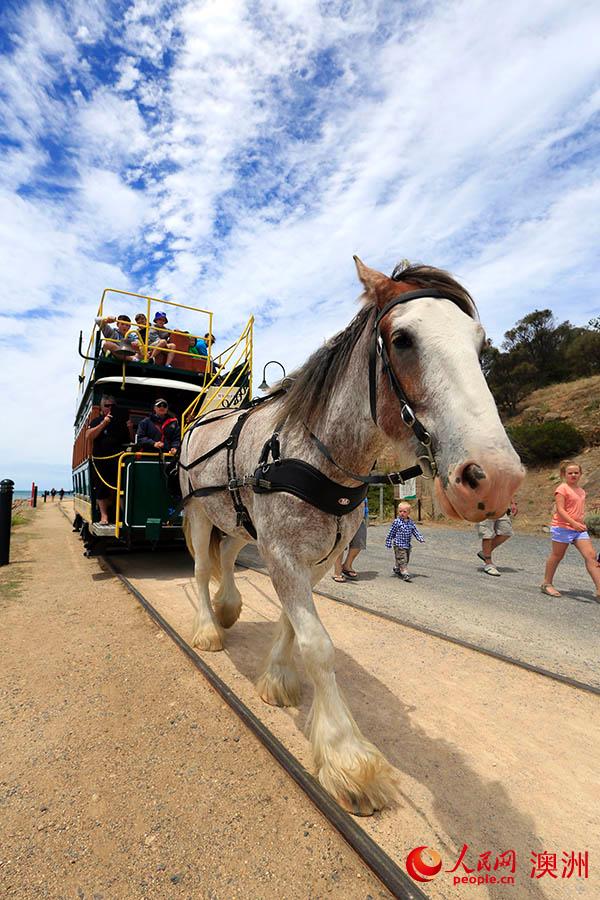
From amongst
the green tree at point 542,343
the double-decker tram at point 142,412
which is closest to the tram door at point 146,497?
the double-decker tram at point 142,412

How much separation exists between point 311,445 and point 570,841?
1984 millimetres

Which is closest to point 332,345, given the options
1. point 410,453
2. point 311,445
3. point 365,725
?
point 311,445

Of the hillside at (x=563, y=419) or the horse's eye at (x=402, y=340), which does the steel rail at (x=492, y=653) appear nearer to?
the horse's eye at (x=402, y=340)

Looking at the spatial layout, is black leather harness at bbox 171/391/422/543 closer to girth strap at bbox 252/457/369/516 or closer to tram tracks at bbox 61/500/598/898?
girth strap at bbox 252/457/369/516

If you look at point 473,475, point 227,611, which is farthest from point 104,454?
point 473,475

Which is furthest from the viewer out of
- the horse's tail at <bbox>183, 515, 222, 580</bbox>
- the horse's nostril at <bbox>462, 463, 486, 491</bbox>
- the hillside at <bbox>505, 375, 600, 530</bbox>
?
the hillside at <bbox>505, 375, 600, 530</bbox>

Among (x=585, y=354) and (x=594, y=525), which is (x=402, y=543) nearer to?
(x=594, y=525)

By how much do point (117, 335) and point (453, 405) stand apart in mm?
7322

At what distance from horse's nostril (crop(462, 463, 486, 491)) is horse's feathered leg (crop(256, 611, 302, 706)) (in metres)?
1.86

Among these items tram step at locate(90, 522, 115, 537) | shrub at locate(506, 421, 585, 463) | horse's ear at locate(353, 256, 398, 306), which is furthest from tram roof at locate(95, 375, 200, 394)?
shrub at locate(506, 421, 585, 463)

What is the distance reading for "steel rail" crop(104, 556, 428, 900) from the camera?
5.01 feet

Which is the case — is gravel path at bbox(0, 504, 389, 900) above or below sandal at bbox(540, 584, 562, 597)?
above

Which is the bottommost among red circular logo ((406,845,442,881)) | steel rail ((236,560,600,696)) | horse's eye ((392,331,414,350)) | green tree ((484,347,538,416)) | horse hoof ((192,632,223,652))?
red circular logo ((406,845,442,881))

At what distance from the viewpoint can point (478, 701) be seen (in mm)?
2895
